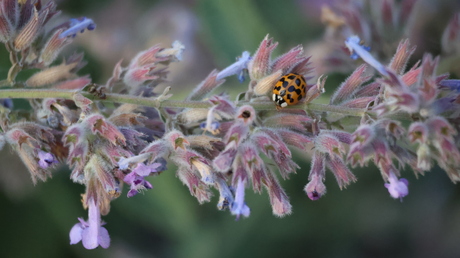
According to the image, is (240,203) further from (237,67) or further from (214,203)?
(214,203)

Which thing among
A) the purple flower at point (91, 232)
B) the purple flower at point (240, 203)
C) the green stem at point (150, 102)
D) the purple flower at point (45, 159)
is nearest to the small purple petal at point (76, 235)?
the purple flower at point (91, 232)

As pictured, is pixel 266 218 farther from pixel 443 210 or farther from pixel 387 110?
pixel 387 110

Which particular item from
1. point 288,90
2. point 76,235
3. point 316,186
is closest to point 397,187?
point 316,186

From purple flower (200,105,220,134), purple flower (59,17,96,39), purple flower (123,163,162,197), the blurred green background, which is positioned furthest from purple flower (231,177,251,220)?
the blurred green background

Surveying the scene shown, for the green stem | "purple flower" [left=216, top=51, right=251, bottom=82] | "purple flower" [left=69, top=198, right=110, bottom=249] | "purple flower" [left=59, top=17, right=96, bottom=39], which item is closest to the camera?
the green stem

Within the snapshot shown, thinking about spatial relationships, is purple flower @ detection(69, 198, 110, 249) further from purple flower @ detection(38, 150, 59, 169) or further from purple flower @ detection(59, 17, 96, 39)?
purple flower @ detection(59, 17, 96, 39)

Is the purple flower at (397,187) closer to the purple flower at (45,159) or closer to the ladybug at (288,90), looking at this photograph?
the ladybug at (288,90)
